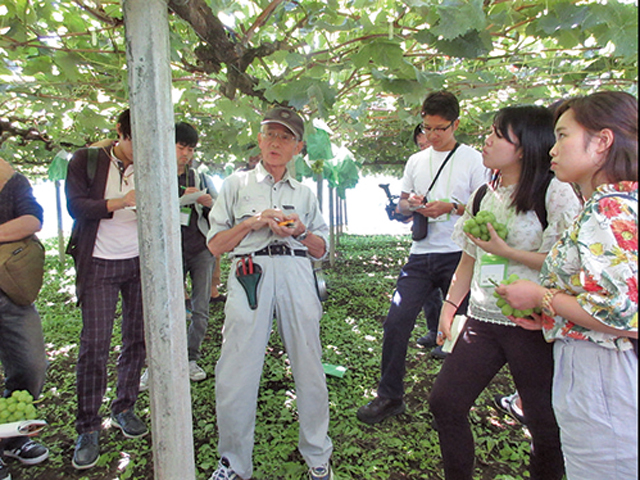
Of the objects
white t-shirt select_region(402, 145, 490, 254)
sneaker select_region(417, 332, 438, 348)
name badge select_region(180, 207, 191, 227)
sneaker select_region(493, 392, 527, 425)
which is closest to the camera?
white t-shirt select_region(402, 145, 490, 254)

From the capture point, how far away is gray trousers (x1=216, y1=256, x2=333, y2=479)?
1.97 metres

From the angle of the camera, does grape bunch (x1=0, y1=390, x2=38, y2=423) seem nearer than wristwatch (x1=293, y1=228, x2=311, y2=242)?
Yes

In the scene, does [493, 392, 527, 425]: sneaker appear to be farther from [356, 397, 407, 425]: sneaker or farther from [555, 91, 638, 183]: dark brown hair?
[555, 91, 638, 183]: dark brown hair

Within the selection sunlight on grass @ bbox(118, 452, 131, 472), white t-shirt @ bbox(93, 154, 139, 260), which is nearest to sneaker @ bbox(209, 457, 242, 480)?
sunlight on grass @ bbox(118, 452, 131, 472)

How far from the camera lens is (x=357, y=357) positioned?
3938mm

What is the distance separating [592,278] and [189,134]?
2817 mm

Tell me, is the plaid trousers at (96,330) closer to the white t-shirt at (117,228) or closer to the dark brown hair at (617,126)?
the white t-shirt at (117,228)

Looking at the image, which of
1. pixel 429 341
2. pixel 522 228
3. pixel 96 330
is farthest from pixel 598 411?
pixel 429 341

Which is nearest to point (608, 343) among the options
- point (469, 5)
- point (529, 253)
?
point (529, 253)

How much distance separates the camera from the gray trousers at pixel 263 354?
1.97 metres

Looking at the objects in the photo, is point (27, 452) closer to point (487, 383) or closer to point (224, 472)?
point (224, 472)

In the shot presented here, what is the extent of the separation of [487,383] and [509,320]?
0.30m

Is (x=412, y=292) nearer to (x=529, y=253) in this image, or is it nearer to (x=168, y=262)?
(x=529, y=253)

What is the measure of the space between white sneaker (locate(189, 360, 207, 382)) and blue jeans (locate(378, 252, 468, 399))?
1.56m
